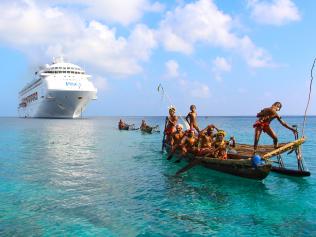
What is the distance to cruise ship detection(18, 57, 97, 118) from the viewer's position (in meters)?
79.6

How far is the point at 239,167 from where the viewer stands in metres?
13.3

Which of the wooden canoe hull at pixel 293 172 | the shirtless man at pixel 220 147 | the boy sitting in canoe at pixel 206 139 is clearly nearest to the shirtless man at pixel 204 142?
the boy sitting in canoe at pixel 206 139

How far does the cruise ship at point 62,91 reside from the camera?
261 ft

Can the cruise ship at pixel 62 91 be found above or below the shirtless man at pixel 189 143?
above

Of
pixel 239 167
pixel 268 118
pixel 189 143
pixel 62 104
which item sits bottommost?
pixel 239 167

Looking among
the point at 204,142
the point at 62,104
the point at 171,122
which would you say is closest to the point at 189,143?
the point at 204,142

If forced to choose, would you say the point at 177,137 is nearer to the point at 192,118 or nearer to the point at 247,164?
the point at 192,118

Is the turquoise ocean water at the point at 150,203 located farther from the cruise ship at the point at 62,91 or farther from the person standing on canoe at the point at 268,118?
the cruise ship at the point at 62,91

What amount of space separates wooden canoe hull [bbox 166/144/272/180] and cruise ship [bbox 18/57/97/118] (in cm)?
6739

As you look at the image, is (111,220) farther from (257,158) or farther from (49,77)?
(49,77)

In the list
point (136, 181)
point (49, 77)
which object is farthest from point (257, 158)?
point (49, 77)

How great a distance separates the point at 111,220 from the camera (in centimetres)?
966

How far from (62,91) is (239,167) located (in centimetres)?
6964

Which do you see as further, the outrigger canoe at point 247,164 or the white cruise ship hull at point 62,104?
the white cruise ship hull at point 62,104
